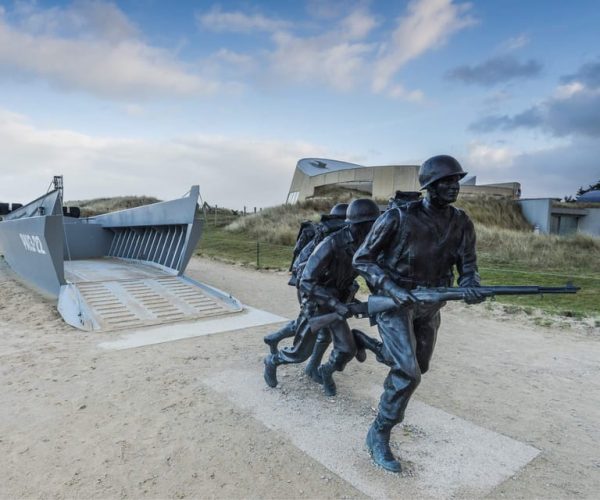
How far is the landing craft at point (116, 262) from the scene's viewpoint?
27.0ft

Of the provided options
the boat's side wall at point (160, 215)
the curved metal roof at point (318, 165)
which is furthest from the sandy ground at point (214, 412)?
the curved metal roof at point (318, 165)

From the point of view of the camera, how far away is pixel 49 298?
33.4ft

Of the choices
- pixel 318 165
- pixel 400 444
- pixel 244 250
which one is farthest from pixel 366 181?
pixel 400 444

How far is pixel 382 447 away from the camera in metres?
3.30

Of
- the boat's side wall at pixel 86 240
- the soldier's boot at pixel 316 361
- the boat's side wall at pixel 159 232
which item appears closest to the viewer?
the soldier's boot at pixel 316 361

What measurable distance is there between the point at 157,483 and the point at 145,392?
1.75 meters

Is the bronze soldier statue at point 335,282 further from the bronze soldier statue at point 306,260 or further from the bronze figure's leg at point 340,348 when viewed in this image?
the bronze soldier statue at point 306,260

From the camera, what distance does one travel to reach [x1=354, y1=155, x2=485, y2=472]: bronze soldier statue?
314 cm

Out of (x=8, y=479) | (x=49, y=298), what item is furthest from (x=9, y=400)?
(x=49, y=298)

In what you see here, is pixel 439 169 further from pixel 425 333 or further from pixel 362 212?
pixel 425 333

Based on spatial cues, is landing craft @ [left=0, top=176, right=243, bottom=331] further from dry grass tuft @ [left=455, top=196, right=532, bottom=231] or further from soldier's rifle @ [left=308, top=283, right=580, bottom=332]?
dry grass tuft @ [left=455, top=196, right=532, bottom=231]

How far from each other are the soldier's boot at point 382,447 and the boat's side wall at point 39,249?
8.19m

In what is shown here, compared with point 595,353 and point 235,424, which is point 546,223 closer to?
point 595,353

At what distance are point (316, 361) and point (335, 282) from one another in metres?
1.17
